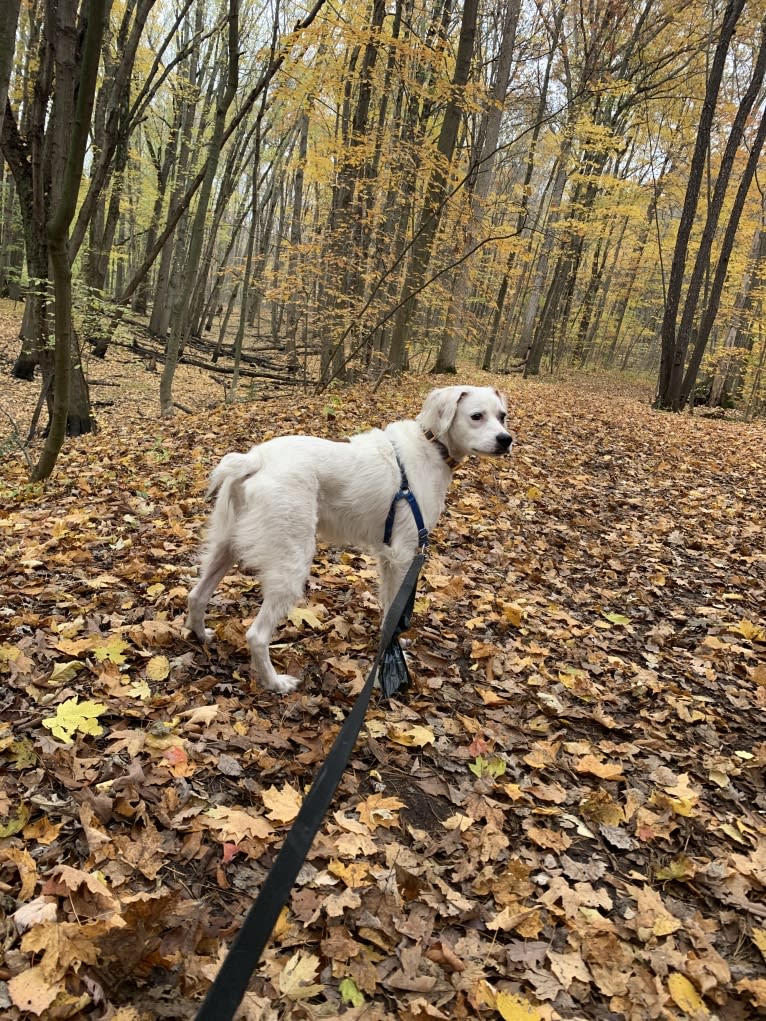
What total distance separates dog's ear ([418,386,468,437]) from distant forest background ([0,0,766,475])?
416 centimetres

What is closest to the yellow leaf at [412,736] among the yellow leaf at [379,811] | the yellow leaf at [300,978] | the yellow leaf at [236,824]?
the yellow leaf at [379,811]

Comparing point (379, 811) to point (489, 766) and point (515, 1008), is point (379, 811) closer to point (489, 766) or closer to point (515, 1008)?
point (489, 766)

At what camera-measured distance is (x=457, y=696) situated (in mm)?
4090

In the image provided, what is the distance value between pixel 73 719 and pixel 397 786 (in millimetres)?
1777

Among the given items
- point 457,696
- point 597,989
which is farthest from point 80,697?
point 597,989

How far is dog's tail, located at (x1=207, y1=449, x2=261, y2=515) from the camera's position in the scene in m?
3.76

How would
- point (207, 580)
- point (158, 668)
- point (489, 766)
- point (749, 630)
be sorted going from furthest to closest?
point (749, 630) → point (207, 580) → point (158, 668) → point (489, 766)

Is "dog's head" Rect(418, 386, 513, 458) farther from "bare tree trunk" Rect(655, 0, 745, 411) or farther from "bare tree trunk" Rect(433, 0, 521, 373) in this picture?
"bare tree trunk" Rect(655, 0, 745, 411)

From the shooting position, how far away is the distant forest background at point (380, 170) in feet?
32.9

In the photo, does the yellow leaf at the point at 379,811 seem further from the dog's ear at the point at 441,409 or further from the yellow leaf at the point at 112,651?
the dog's ear at the point at 441,409

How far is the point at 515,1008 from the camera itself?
7.03 ft

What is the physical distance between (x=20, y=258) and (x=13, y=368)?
16235 millimetres

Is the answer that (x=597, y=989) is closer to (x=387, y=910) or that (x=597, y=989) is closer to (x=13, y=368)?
(x=387, y=910)

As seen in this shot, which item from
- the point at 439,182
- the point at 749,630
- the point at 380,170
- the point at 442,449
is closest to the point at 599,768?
the point at 442,449
